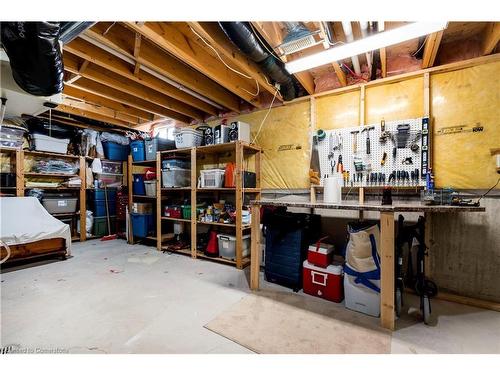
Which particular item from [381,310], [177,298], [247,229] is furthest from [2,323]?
[381,310]

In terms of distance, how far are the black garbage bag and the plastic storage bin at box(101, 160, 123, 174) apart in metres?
3.76

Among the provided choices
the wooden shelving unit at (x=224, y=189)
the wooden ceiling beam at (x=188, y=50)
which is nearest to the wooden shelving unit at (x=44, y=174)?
the wooden shelving unit at (x=224, y=189)

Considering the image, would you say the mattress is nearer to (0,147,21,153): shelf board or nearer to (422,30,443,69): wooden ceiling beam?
(0,147,21,153): shelf board

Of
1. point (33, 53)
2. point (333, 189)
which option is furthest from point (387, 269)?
point (33, 53)

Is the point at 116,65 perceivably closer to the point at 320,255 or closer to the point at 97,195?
the point at 320,255

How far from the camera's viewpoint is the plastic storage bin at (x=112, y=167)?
5.04 m

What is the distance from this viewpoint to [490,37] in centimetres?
203

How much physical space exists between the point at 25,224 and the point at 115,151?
244cm

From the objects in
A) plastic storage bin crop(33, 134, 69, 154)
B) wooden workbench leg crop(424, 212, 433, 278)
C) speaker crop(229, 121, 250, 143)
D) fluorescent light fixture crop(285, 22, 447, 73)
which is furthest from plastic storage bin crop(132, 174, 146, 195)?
wooden workbench leg crop(424, 212, 433, 278)

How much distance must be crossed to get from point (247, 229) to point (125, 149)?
3.85 metres

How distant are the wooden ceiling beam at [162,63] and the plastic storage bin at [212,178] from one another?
1.08 metres

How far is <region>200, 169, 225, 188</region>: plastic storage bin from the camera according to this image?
339 centimetres

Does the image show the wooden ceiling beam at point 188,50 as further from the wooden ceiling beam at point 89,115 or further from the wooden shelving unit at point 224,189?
the wooden ceiling beam at point 89,115
